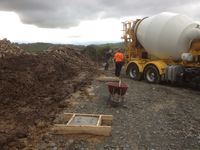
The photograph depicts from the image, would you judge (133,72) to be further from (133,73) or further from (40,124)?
(40,124)

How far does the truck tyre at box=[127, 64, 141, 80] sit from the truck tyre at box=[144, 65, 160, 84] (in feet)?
2.06

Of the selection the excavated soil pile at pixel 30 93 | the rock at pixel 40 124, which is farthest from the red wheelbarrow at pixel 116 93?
the rock at pixel 40 124

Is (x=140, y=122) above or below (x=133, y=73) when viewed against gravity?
below

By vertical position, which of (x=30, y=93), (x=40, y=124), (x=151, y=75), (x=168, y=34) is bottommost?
(x=40, y=124)

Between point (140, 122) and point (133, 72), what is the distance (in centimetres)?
959

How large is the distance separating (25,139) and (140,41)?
449 inches

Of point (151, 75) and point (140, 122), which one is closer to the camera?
point (140, 122)

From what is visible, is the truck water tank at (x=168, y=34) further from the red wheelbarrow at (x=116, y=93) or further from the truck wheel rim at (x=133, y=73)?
the red wheelbarrow at (x=116, y=93)

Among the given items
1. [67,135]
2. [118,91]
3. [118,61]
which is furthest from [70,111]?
[118,61]

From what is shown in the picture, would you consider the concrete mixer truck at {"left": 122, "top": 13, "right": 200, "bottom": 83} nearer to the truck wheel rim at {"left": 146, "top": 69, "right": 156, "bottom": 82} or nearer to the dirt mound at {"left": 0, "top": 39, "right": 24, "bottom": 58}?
the truck wheel rim at {"left": 146, "top": 69, "right": 156, "bottom": 82}

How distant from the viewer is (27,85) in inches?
522

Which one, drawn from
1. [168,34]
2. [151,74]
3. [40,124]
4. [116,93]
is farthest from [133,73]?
[40,124]

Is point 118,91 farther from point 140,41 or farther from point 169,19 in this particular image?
point 140,41

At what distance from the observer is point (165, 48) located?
616 inches
